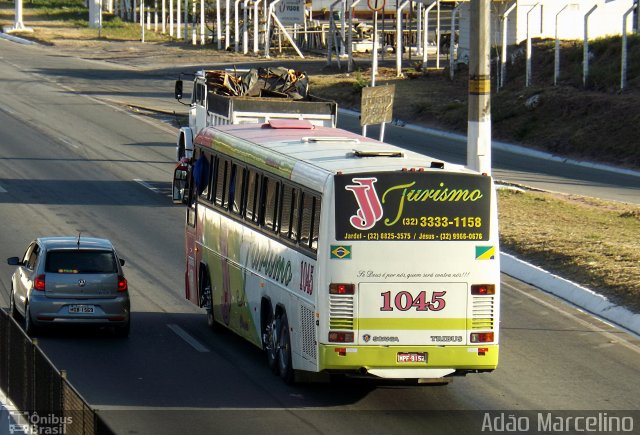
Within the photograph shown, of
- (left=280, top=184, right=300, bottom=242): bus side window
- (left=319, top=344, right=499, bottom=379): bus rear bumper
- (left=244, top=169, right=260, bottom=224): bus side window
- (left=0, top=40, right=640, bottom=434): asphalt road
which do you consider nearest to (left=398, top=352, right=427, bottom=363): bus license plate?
(left=319, top=344, right=499, bottom=379): bus rear bumper

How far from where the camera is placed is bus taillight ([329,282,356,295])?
567 inches

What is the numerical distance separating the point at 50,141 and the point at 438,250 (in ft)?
102

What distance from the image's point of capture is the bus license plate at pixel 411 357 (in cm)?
1455

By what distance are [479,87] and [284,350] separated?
13.7 metres

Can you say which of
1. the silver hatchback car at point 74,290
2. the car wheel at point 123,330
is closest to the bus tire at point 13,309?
the silver hatchback car at point 74,290

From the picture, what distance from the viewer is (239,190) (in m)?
18.2

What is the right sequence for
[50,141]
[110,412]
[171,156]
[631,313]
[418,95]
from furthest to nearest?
[418,95], [50,141], [171,156], [631,313], [110,412]

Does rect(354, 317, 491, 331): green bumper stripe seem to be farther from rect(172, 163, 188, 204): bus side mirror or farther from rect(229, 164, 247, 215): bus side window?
rect(172, 163, 188, 204): bus side mirror

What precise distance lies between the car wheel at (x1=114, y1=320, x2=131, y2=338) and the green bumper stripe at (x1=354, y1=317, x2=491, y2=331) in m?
5.54

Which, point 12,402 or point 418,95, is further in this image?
point 418,95

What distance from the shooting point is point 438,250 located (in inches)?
574

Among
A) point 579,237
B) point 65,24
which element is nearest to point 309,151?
point 579,237

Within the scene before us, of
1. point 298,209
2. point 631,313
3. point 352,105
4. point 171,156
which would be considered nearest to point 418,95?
point 352,105

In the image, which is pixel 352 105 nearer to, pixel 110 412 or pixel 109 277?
pixel 109 277
